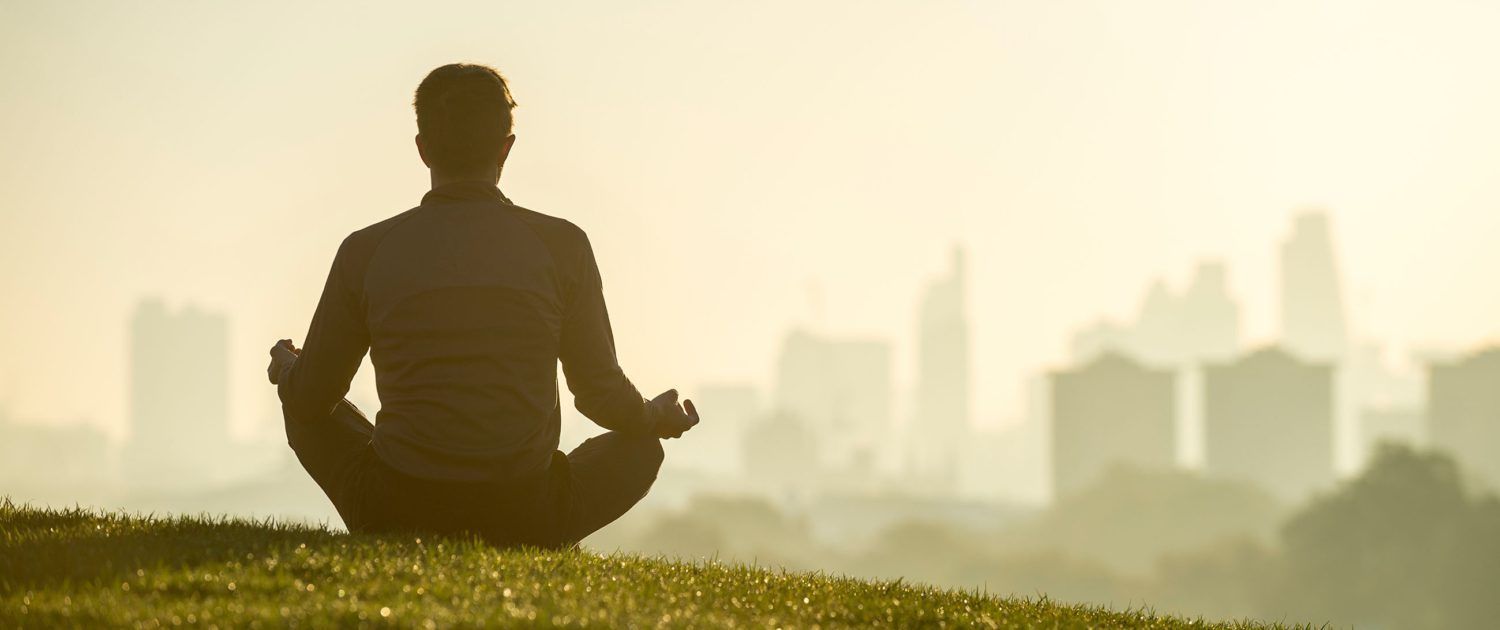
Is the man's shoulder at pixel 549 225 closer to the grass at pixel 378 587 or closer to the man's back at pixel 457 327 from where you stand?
the man's back at pixel 457 327

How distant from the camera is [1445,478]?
10969 cm

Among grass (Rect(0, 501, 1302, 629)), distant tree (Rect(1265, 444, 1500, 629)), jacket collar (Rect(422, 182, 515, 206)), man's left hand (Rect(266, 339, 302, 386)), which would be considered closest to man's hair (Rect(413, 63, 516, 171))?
jacket collar (Rect(422, 182, 515, 206))

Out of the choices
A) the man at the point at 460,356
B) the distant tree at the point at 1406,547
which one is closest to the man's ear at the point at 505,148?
the man at the point at 460,356

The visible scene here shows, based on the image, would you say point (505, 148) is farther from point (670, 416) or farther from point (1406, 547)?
point (1406, 547)

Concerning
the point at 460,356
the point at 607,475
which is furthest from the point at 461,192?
the point at 607,475

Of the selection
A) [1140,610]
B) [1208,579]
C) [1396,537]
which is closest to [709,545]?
[1208,579]

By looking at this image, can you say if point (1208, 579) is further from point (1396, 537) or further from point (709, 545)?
point (709, 545)

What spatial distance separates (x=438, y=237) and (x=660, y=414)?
1.66 m

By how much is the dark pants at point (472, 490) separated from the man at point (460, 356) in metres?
0.01

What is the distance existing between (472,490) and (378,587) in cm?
118

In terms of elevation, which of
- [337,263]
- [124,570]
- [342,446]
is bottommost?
[124,570]

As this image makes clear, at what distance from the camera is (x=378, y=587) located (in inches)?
294

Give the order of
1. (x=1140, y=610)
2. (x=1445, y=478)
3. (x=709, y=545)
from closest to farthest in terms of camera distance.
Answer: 1. (x=1140, y=610)
2. (x=1445, y=478)
3. (x=709, y=545)

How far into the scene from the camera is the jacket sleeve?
8.57 m
